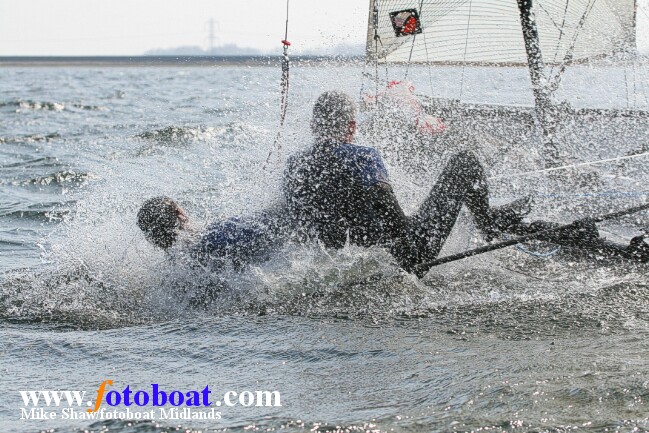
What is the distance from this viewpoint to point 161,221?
15.8 feet

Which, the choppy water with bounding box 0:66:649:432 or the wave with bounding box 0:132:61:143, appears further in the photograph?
the wave with bounding box 0:132:61:143

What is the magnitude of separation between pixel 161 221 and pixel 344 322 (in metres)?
1.21

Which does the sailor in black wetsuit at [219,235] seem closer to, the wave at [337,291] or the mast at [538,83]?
the wave at [337,291]

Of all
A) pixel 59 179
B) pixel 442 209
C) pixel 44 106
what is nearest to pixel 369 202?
pixel 442 209

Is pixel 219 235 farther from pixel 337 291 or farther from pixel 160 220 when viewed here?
pixel 337 291

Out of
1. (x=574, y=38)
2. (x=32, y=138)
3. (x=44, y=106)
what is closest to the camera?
(x=574, y=38)

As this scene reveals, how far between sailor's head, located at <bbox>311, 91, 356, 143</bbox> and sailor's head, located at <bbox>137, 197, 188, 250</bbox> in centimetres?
91

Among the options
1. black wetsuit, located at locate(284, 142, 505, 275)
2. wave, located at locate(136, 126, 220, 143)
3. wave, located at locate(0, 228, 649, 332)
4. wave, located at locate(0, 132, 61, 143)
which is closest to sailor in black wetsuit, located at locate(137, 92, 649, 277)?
black wetsuit, located at locate(284, 142, 505, 275)

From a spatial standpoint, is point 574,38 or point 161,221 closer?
point 161,221

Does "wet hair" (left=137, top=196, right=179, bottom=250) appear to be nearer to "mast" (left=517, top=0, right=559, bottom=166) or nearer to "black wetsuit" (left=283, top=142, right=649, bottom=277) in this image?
"black wetsuit" (left=283, top=142, right=649, bottom=277)

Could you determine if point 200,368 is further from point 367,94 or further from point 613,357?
point 367,94

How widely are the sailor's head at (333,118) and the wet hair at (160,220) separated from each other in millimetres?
918

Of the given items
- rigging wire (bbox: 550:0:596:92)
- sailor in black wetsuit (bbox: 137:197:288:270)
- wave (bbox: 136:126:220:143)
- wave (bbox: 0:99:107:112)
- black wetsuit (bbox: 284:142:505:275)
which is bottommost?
wave (bbox: 0:99:107:112)

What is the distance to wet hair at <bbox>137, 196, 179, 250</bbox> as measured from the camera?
4.80 m
